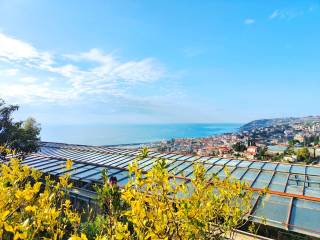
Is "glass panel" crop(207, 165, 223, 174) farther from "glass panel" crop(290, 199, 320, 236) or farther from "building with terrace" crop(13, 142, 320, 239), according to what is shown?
"glass panel" crop(290, 199, 320, 236)

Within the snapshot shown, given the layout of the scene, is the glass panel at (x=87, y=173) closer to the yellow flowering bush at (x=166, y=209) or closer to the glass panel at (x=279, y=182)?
the glass panel at (x=279, y=182)

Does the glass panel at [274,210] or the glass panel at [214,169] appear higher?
the glass panel at [214,169]

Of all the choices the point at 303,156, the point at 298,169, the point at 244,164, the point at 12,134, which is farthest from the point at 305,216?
the point at 303,156

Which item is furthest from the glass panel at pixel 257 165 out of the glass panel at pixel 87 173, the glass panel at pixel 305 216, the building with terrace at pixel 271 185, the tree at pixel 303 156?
the tree at pixel 303 156

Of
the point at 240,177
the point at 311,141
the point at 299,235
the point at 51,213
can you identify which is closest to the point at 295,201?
the point at 299,235

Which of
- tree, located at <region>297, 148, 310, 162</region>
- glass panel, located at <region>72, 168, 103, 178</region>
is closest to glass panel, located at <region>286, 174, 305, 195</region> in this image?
glass panel, located at <region>72, 168, 103, 178</region>

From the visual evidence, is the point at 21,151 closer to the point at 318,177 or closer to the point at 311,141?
the point at 318,177
